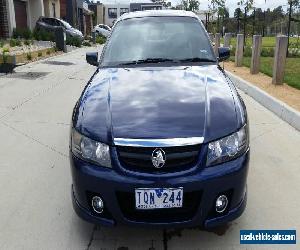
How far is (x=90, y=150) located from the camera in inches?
106

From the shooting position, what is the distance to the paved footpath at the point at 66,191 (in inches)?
116

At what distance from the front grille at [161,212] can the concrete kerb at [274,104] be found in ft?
12.0

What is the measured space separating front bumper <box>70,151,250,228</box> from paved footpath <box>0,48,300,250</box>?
325mm

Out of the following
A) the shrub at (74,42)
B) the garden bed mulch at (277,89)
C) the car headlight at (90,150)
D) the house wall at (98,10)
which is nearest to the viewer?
the car headlight at (90,150)

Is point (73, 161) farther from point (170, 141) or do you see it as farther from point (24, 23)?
point (24, 23)

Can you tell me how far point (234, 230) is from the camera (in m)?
3.06

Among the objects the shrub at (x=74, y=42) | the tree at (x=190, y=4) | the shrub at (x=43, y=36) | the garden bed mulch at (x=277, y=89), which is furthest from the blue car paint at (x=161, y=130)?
the tree at (x=190, y=4)

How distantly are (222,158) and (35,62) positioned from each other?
1354cm

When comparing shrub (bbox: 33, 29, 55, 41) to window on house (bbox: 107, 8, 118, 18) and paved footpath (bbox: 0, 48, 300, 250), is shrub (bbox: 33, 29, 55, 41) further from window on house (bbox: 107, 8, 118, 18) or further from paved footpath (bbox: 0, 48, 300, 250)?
window on house (bbox: 107, 8, 118, 18)

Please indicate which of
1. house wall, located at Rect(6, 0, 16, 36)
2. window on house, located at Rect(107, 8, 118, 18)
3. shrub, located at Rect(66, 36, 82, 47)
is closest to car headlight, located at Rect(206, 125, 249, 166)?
house wall, located at Rect(6, 0, 16, 36)

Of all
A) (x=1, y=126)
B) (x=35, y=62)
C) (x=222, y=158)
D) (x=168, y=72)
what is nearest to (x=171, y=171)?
(x=222, y=158)

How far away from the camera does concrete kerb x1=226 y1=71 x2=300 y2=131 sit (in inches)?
233

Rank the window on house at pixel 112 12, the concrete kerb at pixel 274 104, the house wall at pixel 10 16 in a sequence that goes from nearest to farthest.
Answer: the concrete kerb at pixel 274 104, the house wall at pixel 10 16, the window on house at pixel 112 12

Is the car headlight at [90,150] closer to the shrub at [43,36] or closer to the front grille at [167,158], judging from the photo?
the front grille at [167,158]
